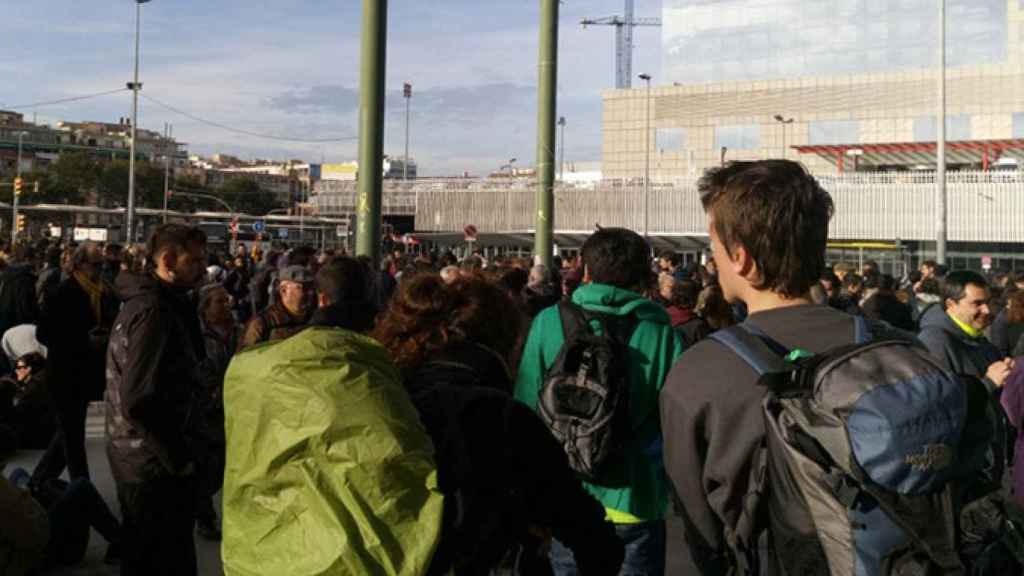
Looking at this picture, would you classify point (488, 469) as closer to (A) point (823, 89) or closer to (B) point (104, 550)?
(B) point (104, 550)

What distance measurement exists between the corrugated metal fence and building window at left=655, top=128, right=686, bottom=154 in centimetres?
1217

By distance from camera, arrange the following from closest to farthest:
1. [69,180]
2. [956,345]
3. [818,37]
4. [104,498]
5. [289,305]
→ [956,345] < [289,305] < [104,498] < [818,37] < [69,180]

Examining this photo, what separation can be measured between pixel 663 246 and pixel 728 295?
63385 millimetres

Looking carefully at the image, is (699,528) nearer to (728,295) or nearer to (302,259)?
(728,295)

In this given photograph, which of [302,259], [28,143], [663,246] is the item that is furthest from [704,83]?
[28,143]

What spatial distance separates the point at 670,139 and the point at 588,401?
77.6 m

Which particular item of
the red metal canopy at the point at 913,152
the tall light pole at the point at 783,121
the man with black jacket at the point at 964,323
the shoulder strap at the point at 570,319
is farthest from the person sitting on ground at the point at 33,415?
the tall light pole at the point at 783,121

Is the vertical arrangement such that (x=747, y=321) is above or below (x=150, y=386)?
above

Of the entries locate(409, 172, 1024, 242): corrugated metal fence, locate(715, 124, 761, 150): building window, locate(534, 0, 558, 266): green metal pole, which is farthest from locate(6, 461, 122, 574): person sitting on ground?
locate(715, 124, 761, 150): building window

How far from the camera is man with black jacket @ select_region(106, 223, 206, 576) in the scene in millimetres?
4352

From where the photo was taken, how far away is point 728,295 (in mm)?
2396

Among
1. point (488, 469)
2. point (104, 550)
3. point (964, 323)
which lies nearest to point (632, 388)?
point (488, 469)

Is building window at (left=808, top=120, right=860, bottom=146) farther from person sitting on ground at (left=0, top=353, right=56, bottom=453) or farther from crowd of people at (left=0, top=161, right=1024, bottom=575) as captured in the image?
crowd of people at (left=0, top=161, right=1024, bottom=575)

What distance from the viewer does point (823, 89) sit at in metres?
73.4
